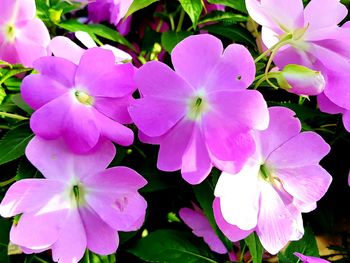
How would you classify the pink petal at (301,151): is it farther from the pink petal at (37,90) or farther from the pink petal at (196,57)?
the pink petal at (37,90)

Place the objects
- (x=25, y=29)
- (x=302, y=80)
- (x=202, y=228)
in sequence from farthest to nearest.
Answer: (x=202, y=228) → (x=25, y=29) → (x=302, y=80)

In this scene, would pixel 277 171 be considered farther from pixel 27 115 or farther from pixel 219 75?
pixel 27 115

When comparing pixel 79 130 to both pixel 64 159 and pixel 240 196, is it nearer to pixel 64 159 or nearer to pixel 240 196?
pixel 64 159

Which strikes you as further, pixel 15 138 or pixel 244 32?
pixel 244 32

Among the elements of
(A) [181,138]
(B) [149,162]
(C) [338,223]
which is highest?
(A) [181,138]

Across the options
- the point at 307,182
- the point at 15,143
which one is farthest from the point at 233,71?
the point at 15,143

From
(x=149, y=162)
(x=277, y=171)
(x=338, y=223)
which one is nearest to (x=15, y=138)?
(x=149, y=162)

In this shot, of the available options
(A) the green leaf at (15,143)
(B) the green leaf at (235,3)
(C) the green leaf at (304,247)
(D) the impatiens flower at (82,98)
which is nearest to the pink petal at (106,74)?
(D) the impatiens flower at (82,98)
